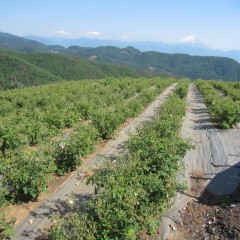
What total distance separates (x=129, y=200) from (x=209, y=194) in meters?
3.54

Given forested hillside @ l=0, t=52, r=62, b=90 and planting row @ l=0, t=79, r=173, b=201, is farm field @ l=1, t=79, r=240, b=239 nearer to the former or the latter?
planting row @ l=0, t=79, r=173, b=201

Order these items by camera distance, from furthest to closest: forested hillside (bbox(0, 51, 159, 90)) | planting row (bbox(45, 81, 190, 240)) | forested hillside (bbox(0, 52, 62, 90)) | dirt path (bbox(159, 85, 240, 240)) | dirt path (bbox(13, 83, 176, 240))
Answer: forested hillside (bbox(0, 51, 159, 90)) → forested hillside (bbox(0, 52, 62, 90)) → dirt path (bbox(159, 85, 240, 240)) → dirt path (bbox(13, 83, 176, 240)) → planting row (bbox(45, 81, 190, 240))

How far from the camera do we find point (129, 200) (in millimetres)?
4945

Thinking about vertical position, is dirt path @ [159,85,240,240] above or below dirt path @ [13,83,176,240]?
above

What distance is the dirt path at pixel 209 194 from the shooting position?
613 cm

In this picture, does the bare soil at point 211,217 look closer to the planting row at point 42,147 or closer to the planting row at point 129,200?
the planting row at point 129,200

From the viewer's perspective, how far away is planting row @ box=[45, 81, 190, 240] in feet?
15.5

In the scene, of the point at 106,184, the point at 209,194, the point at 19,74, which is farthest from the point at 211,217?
the point at 19,74

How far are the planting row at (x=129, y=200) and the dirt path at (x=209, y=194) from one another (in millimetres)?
678

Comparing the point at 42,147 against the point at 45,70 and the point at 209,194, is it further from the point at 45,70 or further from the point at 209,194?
the point at 45,70

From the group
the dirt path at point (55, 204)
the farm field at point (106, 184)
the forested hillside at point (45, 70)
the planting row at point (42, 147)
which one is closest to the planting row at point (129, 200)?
the farm field at point (106, 184)

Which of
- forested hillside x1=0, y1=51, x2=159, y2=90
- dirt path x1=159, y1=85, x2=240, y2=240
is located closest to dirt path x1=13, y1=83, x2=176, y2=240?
dirt path x1=159, y1=85, x2=240, y2=240

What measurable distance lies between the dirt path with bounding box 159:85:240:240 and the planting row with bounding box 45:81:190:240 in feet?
2.22

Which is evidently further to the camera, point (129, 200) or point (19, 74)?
point (19, 74)
